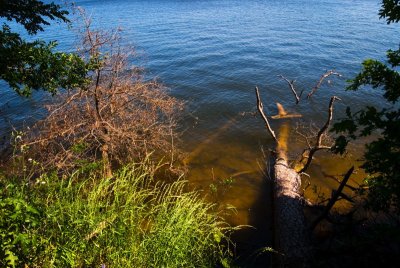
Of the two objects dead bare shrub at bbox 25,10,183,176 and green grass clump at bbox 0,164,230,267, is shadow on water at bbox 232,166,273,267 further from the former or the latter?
dead bare shrub at bbox 25,10,183,176

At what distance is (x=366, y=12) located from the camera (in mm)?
44719

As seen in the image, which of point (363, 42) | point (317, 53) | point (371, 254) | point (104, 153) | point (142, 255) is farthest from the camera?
point (363, 42)

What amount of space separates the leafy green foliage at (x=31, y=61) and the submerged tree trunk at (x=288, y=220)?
665 cm

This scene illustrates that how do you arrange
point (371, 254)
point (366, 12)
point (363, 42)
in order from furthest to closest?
point (366, 12) → point (363, 42) → point (371, 254)

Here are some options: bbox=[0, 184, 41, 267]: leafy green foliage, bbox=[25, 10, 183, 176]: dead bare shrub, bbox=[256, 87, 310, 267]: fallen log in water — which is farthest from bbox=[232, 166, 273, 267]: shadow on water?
bbox=[0, 184, 41, 267]: leafy green foliage

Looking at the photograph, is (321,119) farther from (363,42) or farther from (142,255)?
(363,42)

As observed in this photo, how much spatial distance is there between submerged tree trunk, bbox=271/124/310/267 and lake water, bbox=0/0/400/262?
107 cm

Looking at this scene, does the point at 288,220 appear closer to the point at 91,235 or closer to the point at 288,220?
the point at 288,220

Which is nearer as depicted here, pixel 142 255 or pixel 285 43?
pixel 142 255

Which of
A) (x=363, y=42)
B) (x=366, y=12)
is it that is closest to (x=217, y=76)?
(x=363, y=42)

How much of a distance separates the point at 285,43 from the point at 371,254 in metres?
28.9

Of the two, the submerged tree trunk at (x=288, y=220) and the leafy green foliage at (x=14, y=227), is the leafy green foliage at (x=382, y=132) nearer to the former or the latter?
the submerged tree trunk at (x=288, y=220)

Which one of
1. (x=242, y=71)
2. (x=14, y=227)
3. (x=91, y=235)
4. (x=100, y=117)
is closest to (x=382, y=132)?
(x=91, y=235)

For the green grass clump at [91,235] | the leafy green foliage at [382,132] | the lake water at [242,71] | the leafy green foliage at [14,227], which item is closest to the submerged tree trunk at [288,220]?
the lake water at [242,71]
